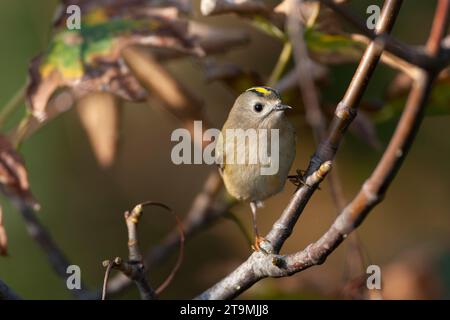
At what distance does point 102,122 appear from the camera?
143 centimetres

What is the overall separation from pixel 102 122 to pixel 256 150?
0.33 m

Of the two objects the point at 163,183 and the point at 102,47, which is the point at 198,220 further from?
the point at 163,183

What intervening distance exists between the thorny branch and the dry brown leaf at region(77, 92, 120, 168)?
500 mm

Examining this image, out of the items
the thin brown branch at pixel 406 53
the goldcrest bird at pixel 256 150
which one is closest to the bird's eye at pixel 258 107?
the goldcrest bird at pixel 256 150

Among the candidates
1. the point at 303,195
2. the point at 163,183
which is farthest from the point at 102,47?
the point at 163,183

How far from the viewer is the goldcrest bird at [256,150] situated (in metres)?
1.30

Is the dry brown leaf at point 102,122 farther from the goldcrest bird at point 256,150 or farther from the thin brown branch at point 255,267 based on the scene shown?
the thin brown branch at point 255,267

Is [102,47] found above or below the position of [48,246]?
above

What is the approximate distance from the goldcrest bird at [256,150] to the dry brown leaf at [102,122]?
0.71 feet

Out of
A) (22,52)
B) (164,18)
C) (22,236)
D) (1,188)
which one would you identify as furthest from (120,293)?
(22,52)

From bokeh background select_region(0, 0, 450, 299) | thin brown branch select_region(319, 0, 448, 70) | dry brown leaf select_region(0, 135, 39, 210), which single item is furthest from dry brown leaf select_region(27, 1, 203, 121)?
bokeh background select_region(0, 0, 450, 299)

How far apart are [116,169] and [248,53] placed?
22.1 inches

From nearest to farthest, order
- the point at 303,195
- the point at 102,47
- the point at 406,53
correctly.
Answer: the point at 406,53, the point at 303,195, the point at 102,47

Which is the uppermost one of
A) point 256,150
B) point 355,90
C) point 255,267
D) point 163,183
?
point 163,183
